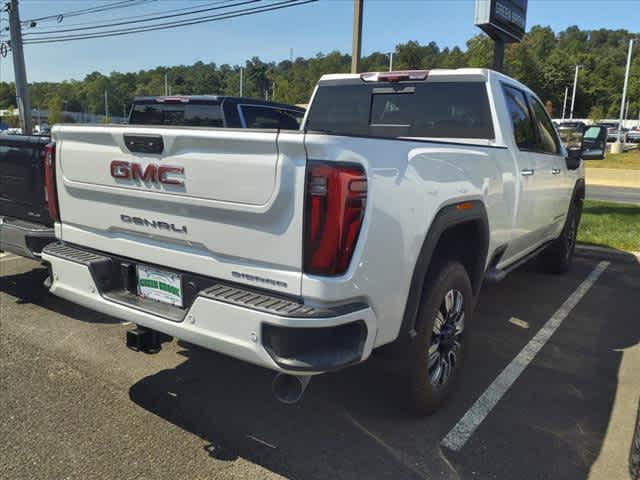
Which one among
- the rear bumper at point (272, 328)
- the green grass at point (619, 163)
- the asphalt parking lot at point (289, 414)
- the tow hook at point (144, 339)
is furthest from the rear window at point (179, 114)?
the green grass at point (619, 163)

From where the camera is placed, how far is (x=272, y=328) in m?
2.30

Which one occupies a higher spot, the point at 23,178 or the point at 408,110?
the point at 408,110

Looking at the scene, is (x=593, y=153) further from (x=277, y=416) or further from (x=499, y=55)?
(x=499, y=55)

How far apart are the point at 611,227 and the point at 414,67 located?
5101 cm

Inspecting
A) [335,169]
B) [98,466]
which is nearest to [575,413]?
[335,169]

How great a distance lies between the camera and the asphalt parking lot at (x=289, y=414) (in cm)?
281

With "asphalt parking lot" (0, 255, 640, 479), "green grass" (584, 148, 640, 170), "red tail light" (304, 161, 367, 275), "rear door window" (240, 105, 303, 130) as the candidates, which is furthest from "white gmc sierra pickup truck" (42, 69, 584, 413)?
"green grass" (584, 148, 640, 170)

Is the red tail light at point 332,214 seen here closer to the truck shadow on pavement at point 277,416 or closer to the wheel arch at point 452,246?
the wheel arch at point 452,246

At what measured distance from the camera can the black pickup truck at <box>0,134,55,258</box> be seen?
15.0 feet

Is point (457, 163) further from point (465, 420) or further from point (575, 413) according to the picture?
point (575, 413)

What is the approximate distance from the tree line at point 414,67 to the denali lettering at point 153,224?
53343mm

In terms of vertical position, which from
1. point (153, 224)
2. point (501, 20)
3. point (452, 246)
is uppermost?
point (501, 20)

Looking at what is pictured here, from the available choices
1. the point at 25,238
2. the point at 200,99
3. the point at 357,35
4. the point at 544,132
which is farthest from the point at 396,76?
the point at 357,35

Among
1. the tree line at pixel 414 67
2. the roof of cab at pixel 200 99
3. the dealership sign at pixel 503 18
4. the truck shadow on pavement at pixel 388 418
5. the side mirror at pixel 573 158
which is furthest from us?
the tree line at pixel 414 67
